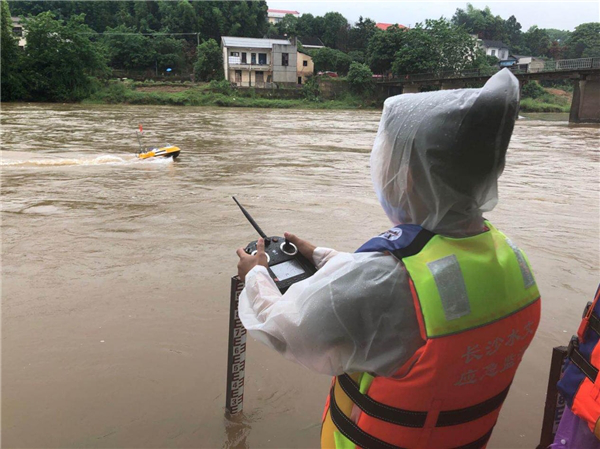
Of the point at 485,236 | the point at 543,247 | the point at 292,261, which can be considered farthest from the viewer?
the point at 543,247

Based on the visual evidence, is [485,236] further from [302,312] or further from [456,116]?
[302,312]

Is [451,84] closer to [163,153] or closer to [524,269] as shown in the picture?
[163,153]

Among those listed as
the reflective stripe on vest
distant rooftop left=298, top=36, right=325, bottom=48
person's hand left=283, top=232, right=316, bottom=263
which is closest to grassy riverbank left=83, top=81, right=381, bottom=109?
distant rooftop left=298, top=36, right=325, bottom=48

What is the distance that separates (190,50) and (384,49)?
28.6 m

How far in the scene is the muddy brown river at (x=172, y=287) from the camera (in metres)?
2.70

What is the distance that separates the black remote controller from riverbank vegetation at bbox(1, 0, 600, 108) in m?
47.6

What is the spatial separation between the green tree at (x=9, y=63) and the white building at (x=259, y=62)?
69.7ft

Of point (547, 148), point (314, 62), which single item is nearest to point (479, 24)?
point (314, 62)

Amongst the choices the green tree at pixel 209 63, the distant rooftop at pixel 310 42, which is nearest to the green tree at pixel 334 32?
the distant rooftop at pixel 310 42

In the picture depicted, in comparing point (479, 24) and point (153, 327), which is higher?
point (479, 24)

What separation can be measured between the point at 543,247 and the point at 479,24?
114 meters

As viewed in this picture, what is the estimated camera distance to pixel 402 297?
123cm

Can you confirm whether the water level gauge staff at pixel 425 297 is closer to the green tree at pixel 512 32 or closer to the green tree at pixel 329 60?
the green tree at pixel 329 60

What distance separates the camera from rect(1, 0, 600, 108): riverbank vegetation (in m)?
46.7
